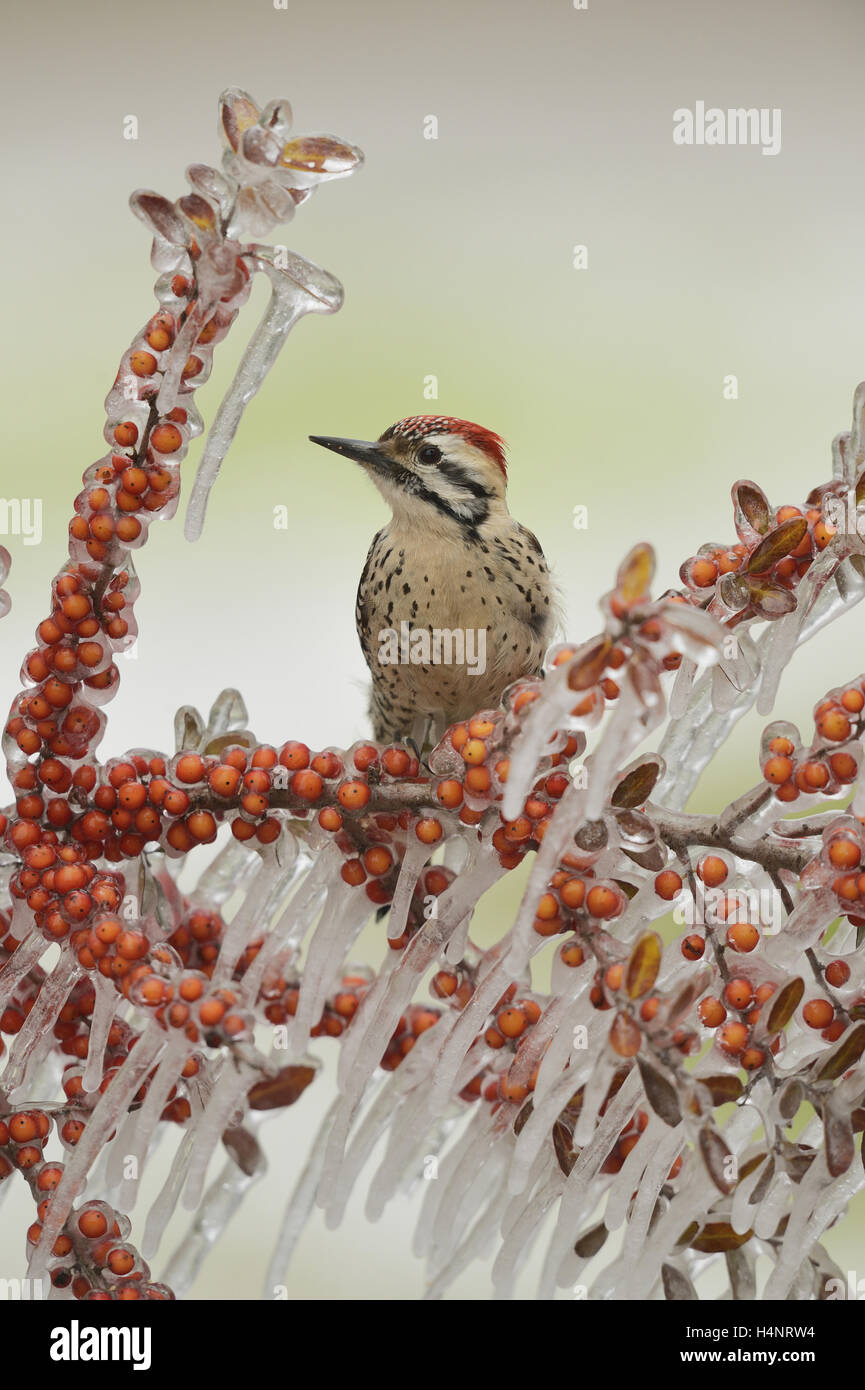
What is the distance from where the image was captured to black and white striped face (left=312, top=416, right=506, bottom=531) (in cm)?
75

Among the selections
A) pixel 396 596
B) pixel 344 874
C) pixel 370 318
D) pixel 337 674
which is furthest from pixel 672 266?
pixel 344 874

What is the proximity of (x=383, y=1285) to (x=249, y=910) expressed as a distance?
76 cm

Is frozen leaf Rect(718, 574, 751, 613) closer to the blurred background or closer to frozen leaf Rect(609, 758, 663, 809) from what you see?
frozen leaf Rect(609, 758, 663, 809)

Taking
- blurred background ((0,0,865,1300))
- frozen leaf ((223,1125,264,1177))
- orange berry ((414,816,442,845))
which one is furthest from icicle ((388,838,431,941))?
blurred background ((0,0,865,1300))

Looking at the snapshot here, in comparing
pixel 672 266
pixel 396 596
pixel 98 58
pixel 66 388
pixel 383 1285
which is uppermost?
pixel 98 58

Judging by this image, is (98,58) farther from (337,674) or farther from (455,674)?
(455,674)

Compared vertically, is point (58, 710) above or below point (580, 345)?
below

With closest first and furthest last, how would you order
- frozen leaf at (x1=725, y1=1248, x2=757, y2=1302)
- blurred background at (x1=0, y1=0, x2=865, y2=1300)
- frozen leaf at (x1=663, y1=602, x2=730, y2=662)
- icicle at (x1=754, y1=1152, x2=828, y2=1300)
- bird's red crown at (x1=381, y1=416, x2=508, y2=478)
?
frozen leaf at (x1=663, y1=602, x2=730, y2=662), icicle at (x1=754, y1=1152, x2=828, y2=1300), frozen leaf at (x1=725, y1=1248, x2=757, y2=1302), bird's red crown at (x1=381, y1=416, x2=508, y2=478), blurred background at (x1=0, y1=0, x2=865, y2=1300)

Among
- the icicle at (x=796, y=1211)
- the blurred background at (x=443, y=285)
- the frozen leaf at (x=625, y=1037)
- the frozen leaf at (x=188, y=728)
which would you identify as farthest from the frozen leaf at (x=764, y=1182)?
the blurred background at (x=443, y=285)

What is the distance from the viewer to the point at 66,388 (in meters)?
1.26

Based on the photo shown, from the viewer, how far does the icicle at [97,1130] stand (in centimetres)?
54

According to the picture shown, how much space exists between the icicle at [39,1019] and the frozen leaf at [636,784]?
0.25 m

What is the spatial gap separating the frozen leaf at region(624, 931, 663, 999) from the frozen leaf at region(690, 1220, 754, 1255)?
176 mm

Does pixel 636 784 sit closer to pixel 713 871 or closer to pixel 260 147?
pixel 713 871
